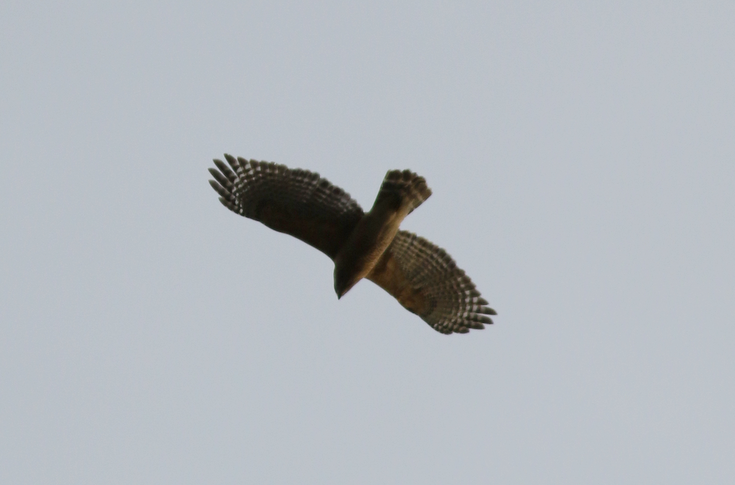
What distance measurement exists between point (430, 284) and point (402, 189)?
4.88 feet

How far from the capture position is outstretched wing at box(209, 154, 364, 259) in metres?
11.7

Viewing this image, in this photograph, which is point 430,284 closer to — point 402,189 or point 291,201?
point 402,189

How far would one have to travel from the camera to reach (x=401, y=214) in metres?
11.6

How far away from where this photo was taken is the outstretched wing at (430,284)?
12.3m

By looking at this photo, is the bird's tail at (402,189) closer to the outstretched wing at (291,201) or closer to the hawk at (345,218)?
the hawk at (345,218)

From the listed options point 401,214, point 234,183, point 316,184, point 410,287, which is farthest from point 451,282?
point 234,183

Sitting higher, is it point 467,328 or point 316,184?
point 316,184

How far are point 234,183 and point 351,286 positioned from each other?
185 cm

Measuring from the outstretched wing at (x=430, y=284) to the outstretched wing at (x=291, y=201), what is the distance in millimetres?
803

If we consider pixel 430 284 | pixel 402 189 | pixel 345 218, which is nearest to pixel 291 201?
pixel 345 218

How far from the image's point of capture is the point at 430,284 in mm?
12461

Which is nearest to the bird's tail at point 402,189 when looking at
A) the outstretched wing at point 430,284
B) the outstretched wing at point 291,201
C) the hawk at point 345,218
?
the hawk at point 345,218

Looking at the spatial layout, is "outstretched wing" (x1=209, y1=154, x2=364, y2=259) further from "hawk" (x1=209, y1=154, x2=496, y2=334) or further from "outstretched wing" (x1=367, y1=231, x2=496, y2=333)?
"outstretched wing" (x1=367, y1=231, x2=496, y2=333)

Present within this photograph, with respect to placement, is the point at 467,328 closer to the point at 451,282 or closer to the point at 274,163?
the point at 451,282
